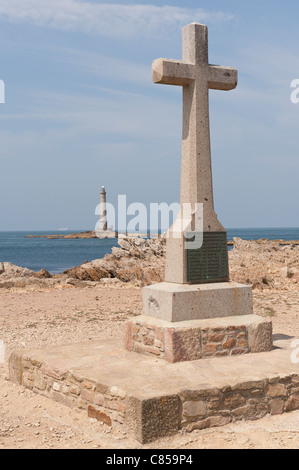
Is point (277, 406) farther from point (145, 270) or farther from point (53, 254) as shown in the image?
point (53, 254)

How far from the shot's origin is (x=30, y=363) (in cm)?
631

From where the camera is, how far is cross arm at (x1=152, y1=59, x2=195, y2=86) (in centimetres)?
632

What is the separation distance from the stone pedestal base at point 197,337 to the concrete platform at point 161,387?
113 mm

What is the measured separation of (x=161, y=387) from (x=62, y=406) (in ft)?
4.58

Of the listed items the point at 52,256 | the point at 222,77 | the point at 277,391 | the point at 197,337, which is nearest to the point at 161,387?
the point at 197,337

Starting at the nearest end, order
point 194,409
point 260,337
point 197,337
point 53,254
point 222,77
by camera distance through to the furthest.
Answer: point 194,409 < point 197,337 < point 260,337 < point 222,77 < point 53,254

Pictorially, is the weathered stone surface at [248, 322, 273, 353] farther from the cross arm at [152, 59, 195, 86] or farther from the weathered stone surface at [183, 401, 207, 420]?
the cross arm at [152, 59, 195, 86]

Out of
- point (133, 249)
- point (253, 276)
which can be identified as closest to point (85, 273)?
point (133, 249)

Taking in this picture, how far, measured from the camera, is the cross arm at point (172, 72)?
20.7ft

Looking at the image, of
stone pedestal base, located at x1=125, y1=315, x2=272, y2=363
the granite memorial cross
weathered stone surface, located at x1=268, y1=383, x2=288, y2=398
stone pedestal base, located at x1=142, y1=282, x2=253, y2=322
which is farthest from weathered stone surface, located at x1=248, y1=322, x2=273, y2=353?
weathered stone surface, located at x1=268, y1=383, x2=288, y2=398

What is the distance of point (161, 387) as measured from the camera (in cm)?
491

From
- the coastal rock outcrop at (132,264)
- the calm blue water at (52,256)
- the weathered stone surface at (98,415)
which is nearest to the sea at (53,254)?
the calm blue water at (52,256)
